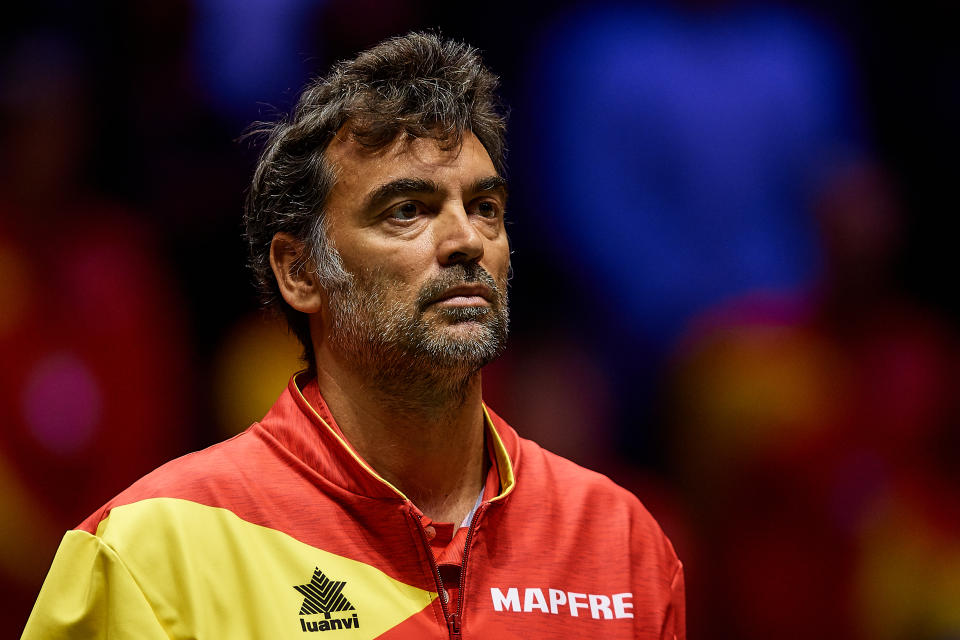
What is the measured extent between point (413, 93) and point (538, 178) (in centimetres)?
194

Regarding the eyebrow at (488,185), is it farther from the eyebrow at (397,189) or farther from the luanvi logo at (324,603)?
the luanvi logo at (324,603)

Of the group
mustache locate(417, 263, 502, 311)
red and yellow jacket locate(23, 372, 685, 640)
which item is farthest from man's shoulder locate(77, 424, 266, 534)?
mustache locate(417, 263, 502, 311)

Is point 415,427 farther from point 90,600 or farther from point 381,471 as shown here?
point 90,600

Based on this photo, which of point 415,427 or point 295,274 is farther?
point 295,274

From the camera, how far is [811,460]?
3.99 meters

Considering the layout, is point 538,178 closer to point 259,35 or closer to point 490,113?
point 259,35

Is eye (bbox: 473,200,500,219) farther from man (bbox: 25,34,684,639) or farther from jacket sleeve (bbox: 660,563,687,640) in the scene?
jacket sleeve (bbox: 660,563,687,640)

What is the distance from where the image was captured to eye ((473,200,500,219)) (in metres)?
2.46

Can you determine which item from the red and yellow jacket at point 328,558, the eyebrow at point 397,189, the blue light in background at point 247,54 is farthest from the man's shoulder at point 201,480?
the blue light in background at point 247,54

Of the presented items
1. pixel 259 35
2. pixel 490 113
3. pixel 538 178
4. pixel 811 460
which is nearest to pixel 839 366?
pixel 811 460

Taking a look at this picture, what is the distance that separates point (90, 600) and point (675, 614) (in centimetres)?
117

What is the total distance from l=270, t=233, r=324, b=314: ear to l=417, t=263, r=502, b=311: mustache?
28 centimetres

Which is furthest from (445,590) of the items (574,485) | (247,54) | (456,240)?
(247,54)

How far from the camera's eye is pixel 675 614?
242cm
